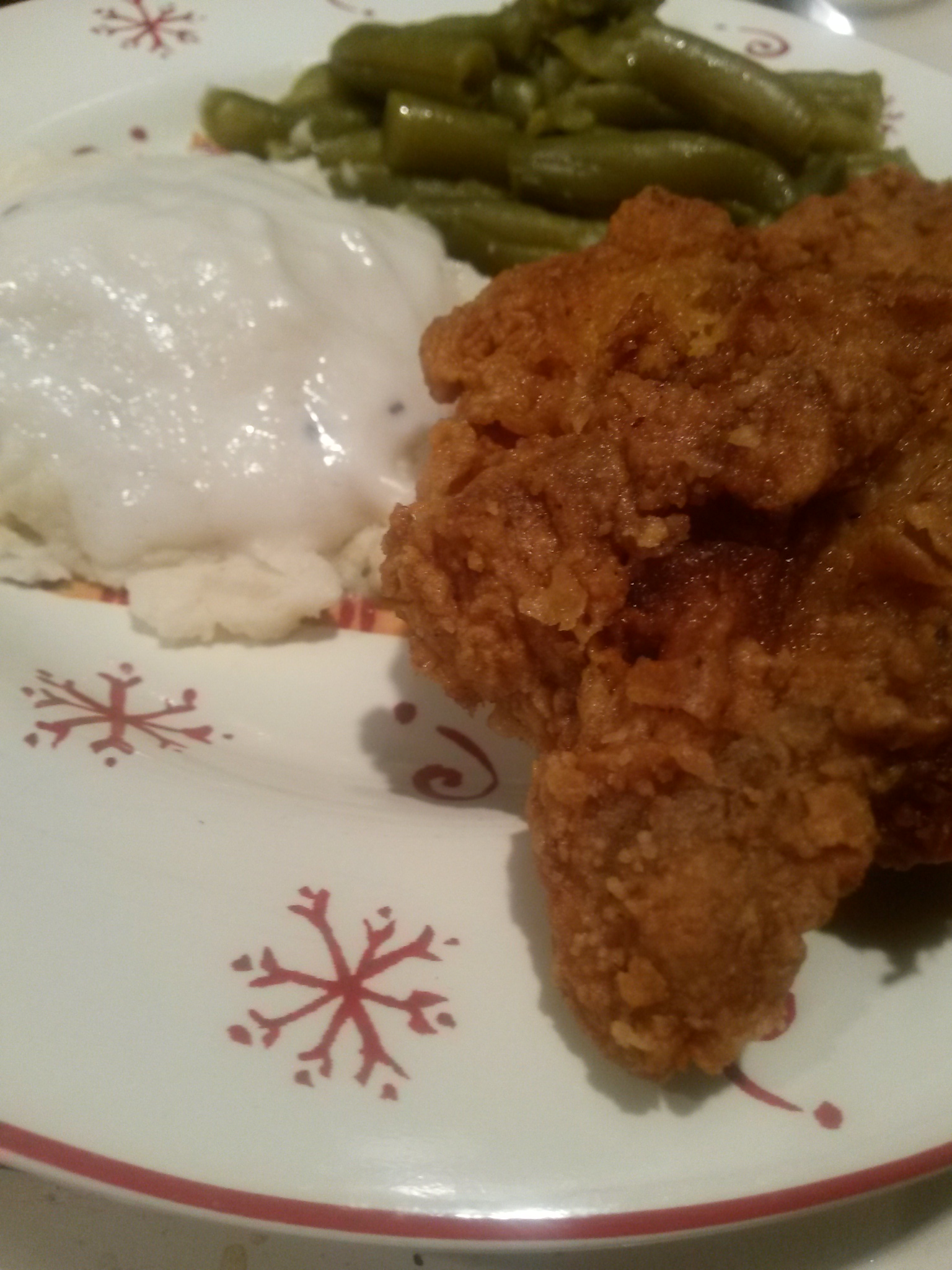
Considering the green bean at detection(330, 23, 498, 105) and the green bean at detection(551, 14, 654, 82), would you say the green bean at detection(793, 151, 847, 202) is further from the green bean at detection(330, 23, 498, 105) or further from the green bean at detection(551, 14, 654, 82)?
the green bean at detection(330, 23, 498, 105)

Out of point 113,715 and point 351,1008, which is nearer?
point 351,1008

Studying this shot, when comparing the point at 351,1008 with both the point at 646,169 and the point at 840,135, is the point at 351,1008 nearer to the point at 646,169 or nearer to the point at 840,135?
the point at 646,169

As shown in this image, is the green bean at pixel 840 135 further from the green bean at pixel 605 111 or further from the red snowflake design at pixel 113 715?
the red snowflake design at pixel 113 715

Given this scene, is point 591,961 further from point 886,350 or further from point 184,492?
point 184,492

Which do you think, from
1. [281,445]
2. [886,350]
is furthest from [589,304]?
[281,445]

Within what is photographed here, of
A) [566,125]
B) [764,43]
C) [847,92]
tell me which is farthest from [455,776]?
[764,43]
